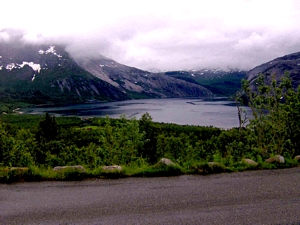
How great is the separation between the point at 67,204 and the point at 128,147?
7939mm

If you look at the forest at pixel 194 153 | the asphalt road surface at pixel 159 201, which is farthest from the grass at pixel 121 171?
the asphalt road surface at pixel 159 201

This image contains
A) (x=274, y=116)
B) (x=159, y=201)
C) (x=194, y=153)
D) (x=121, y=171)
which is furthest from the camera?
(x=194, y=153)

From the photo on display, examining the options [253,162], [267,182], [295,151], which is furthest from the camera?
[295,151]

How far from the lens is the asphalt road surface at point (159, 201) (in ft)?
18.8

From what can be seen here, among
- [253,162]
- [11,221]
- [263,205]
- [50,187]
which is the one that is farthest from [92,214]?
[253,162]

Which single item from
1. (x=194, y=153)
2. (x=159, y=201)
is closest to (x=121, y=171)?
(x=159, y=201)

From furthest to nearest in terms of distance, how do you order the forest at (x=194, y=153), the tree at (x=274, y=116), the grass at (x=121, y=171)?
the tree at (x=274, y=116) < the forest at (x=194, y=153) < the grass at (x=121, y=171)

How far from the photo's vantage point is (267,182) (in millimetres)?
8211

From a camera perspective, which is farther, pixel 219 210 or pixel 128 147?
pixel 128 147

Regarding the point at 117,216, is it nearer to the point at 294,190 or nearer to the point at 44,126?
the point at 294,190

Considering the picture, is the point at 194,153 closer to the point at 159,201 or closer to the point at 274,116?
the point at 274,116

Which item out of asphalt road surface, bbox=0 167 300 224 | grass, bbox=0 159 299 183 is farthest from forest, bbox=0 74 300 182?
asphalt road surface, bbox=0 167 300 224

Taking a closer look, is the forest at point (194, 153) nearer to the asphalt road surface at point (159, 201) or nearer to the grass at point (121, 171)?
the grass at point (121, 171)

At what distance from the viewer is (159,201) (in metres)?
6.72
